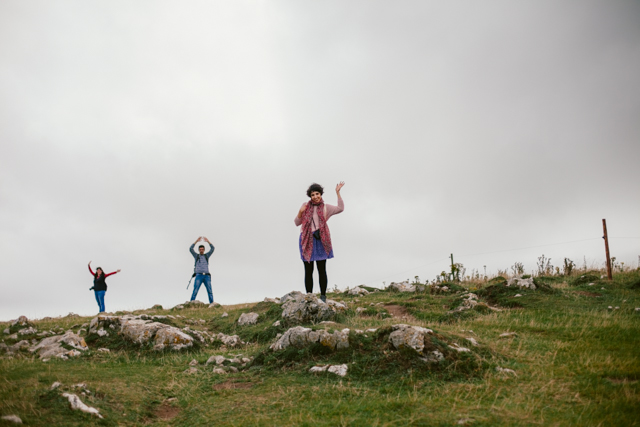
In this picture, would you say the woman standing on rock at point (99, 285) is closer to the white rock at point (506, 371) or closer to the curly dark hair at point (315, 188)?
the curly dark hair at point (315, 188)

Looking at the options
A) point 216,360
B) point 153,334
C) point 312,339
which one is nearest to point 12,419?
point 216,360

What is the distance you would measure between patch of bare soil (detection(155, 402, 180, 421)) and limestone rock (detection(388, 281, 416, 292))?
12301 millimetres

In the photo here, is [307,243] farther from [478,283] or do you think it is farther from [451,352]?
[478,283]

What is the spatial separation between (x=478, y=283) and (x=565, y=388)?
1355cm

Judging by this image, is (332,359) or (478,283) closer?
(332,359)

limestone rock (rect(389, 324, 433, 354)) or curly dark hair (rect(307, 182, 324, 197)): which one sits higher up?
curly dark hair (rect(307, 182, 324, 197))

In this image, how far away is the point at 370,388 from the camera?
17.3 feet

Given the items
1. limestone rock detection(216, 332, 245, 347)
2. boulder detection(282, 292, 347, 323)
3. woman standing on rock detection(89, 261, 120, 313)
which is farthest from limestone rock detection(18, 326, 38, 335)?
woman standing on rock detection(89, 261, 120, 313)

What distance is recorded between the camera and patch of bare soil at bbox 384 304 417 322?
1084 cm

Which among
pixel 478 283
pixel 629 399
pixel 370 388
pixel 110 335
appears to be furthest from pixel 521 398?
pixel 478 283

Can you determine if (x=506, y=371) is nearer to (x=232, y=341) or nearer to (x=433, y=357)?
(x=433, y=357)

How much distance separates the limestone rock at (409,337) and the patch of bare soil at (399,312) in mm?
4436

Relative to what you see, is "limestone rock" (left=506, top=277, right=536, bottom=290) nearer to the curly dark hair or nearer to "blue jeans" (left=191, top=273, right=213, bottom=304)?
the curly dark hair

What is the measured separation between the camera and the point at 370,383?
17.9 ft
